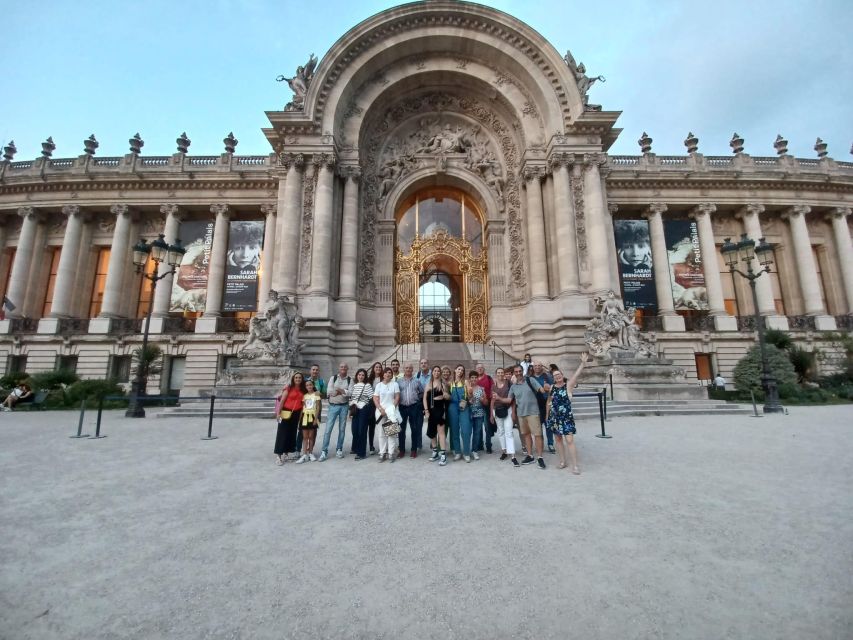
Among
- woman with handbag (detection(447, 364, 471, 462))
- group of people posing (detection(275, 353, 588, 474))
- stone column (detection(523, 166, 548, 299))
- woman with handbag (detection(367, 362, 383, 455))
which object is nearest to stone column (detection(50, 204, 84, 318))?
group of people posing (detection(275, 353, 588, 474))

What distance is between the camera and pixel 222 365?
21969 millimetres

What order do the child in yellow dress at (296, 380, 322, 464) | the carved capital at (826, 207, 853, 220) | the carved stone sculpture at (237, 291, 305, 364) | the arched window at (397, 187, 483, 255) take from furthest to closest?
Result: 1. the carved capital at (826, 207, 853, 220)
2. the arched window at (397, 187, 483, 255)
3. the carved stone sculpture at (237, 291, 305, 364)
4. the child in yellow dress at (296, 380, 322, 464)

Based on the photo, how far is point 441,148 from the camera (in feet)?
67.0

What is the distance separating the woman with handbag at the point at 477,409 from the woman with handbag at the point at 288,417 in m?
2.80

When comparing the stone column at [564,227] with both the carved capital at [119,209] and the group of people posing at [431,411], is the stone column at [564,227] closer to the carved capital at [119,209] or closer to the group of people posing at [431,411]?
the group of people posing at [431,411]

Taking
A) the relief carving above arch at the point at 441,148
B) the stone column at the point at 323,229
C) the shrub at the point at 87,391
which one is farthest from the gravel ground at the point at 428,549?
the relief carving above arch at the point at 441,148

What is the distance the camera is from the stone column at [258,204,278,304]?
21.3m

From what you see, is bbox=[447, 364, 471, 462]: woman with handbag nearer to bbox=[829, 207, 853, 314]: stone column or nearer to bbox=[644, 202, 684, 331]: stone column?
bbox=[644, 202, 684, 331]: stone column

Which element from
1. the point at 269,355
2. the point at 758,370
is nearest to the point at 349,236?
the point at 269,355

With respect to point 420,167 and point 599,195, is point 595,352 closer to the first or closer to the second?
point 599,195

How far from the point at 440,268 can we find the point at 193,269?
14274mm

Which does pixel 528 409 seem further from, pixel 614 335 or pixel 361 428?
pixel 614 335

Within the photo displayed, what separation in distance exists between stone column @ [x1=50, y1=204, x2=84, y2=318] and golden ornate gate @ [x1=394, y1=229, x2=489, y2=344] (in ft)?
63.8

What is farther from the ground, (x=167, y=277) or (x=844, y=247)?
(x=844, y=247)
